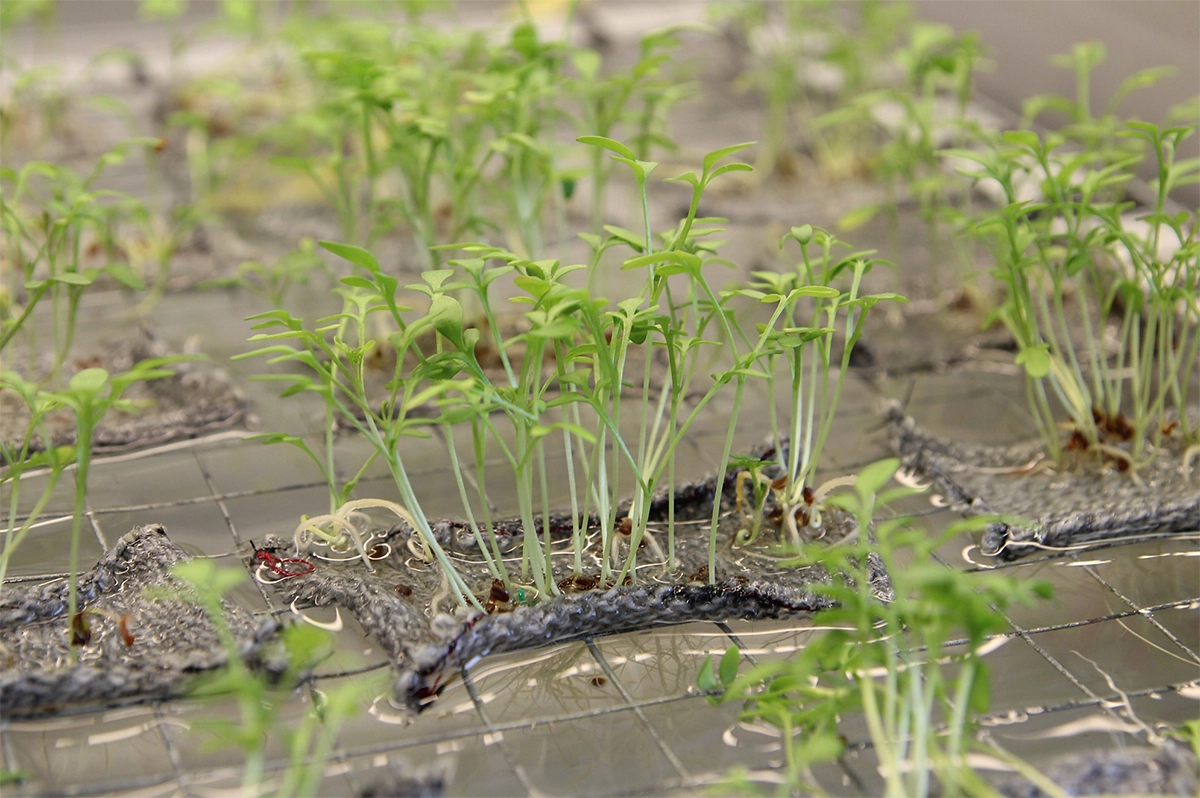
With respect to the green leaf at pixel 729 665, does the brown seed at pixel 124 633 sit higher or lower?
higher

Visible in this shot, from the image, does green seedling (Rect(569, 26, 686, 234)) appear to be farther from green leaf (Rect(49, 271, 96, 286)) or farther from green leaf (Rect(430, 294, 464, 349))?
→ green leaf (Rect(49, 271, 96, 286))

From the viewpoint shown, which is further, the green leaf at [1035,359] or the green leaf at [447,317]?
the green leaf at [1035,359]

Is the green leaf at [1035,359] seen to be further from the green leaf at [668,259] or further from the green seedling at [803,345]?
the green leaf at [668,259]

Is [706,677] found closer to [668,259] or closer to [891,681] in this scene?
[891,681]

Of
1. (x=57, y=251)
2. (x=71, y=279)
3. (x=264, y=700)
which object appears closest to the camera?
(x=264, y=700)

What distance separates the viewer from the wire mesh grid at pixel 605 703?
96 centimetres

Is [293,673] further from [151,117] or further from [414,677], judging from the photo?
[151,117]

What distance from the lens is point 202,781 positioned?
0.94 meters

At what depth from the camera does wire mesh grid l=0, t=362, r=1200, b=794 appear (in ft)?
3.14

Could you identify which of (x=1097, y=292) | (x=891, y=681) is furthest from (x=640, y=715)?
(x=1097, y=292)

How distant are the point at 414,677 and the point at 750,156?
1.70 metres

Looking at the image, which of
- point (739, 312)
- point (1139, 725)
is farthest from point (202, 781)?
point (739, 312)

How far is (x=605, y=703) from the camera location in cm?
105

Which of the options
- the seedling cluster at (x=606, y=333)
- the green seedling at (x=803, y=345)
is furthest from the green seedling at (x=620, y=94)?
the green seedling at (x=803, y=345)
